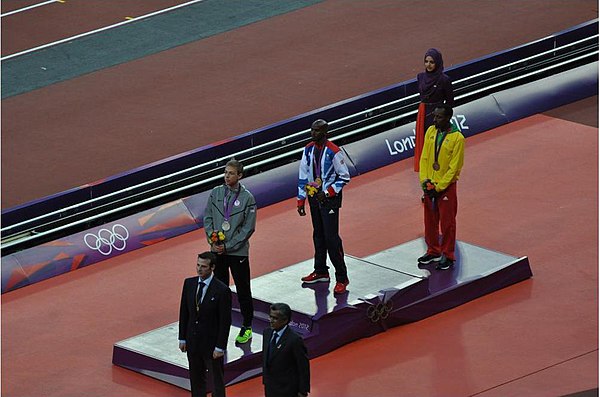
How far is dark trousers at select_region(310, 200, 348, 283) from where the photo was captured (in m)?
13.9

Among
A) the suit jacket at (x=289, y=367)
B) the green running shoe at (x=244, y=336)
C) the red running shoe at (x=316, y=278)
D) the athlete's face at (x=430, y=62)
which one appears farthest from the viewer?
the athlete's face at (x=430, y=62)

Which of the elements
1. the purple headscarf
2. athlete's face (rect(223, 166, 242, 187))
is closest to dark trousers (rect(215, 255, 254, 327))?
athlete's face (rect(223, 166, 242, 187))

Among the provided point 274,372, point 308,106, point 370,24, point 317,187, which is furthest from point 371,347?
point 370,24

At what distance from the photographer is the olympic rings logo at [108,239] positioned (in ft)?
52.4

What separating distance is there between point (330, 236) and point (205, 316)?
227 cm

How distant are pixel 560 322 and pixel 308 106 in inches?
275

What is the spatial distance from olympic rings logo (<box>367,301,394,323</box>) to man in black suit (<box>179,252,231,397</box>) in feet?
6.89

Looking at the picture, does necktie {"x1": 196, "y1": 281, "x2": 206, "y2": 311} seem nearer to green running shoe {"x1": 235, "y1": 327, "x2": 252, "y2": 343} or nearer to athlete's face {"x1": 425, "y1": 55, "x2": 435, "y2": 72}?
green running shoe {"x1": 235, "y1": 327, "x2": 252, "y2": 343}

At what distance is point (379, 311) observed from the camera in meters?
13.9

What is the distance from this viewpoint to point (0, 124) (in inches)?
793

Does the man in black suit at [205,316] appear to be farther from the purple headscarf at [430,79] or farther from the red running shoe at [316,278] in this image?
the purple headscarf at [430,79]

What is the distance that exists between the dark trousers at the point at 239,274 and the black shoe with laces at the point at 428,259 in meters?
2.22

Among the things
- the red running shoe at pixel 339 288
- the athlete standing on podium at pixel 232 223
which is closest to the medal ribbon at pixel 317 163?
the athlete standing on podium at pixel 232 223

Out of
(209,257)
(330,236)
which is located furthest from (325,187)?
(209,257)
